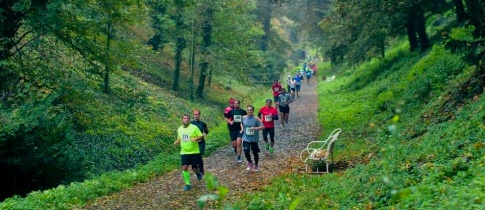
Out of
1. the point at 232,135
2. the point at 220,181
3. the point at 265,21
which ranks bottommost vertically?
the point at 220,181

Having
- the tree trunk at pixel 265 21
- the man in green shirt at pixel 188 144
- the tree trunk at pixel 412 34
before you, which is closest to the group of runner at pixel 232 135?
the man in green shirt at pixel 188 144

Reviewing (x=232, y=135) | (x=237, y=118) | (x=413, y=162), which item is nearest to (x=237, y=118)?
(x=237, y=118)

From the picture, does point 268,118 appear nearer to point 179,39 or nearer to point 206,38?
point 206,38

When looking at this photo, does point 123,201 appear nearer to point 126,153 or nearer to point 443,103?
point 126,153

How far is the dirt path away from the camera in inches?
473

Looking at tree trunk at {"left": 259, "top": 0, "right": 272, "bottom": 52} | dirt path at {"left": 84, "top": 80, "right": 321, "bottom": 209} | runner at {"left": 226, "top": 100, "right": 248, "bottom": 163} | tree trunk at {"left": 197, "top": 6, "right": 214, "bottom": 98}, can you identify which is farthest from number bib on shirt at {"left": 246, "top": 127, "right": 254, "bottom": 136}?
tree trunk at {"left": 259, "top": 0, "right": 272, "bottom": 52}

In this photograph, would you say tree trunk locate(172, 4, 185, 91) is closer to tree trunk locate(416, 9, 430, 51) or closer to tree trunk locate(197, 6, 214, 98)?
tree trunk locate(197, 6, 214, 98)

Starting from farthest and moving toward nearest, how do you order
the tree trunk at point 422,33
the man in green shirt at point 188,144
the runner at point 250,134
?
the tree trunk at point 422,33 → the runner at point 250,134 → the man in green shirt at point 188,144

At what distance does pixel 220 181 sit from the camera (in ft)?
46.3

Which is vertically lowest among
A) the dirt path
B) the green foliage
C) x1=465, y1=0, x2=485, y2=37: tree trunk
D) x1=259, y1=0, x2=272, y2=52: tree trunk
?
the dirt path

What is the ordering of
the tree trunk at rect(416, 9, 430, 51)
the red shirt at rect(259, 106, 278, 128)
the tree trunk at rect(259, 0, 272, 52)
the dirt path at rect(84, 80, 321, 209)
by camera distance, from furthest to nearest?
the tree trunk at rect(259, 0, 272, 52)
the tree trunk at rect(416, 9, 430, 51)
the red shirt at rect(259, 106, 278, 128)
the dirt path at rect(84, 80, 321, 209)

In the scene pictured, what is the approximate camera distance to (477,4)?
1341 centimetres

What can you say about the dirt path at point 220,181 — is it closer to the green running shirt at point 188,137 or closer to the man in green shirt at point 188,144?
the man in green shirt at point 188,144

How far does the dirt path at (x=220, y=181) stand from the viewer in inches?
473
